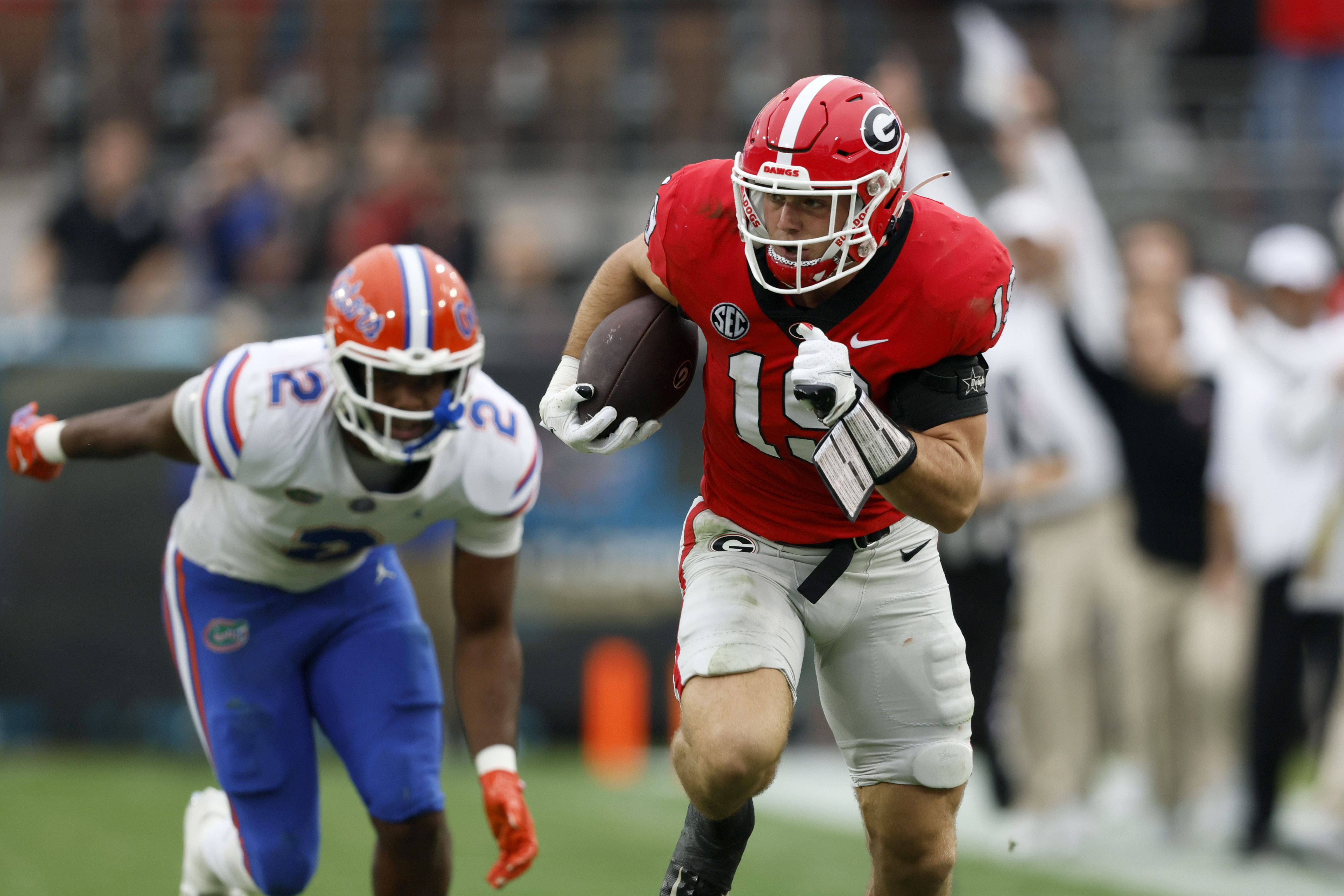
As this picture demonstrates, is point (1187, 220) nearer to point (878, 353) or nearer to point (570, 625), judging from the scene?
point (570, 625)

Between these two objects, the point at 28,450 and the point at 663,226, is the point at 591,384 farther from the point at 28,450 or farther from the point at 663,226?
the point at 28,450

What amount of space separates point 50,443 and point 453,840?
2.71 m

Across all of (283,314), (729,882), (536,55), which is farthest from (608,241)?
(729,882)

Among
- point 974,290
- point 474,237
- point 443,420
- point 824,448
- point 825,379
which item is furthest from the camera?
point 474,237

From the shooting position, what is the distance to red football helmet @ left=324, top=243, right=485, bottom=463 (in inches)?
175

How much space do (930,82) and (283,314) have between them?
4296 millimetres

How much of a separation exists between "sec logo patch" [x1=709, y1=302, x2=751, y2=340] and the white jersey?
86 centimetres

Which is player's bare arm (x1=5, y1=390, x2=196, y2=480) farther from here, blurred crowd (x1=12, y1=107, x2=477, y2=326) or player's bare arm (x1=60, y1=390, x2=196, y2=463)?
blurred crowd (x1=12, y1=107, x2=477, y2=326)

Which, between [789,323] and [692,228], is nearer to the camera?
[789,323]

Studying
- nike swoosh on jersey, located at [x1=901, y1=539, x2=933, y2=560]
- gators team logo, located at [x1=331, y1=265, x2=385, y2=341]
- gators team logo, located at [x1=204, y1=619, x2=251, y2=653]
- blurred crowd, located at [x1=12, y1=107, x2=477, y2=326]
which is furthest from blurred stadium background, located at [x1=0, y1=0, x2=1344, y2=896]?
gators team logo, located at [x1=331, y1=265, x2=385, y2=341]

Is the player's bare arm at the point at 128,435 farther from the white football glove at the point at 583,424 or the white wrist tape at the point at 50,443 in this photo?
the white football glove at the point at 583,424

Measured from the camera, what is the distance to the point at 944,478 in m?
3.77

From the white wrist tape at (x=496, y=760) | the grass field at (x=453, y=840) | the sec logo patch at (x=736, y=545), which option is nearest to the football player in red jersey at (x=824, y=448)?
the sec logo patch at (x=736, y=545)

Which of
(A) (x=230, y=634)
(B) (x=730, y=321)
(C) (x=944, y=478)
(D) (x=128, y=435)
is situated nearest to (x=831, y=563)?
(C) (x=944, y=478)
